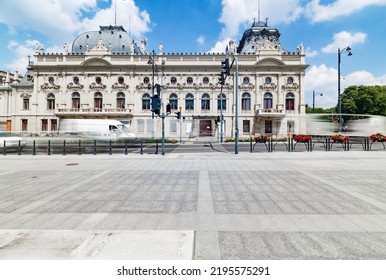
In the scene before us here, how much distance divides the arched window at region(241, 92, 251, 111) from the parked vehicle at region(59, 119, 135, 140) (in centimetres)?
2405

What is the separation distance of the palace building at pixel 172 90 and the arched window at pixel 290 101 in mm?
180

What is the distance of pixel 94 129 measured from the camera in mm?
26344

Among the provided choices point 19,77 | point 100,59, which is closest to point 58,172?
point 100,59

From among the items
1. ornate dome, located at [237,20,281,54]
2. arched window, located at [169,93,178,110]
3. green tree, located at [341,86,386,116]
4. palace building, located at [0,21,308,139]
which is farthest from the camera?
green tree, located at [341,86,386,116]

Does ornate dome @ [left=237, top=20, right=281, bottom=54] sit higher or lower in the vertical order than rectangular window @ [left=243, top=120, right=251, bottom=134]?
higher

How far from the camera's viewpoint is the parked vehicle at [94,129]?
26.3 m

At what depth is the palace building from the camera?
1618 inches

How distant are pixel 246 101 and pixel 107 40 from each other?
32.0m

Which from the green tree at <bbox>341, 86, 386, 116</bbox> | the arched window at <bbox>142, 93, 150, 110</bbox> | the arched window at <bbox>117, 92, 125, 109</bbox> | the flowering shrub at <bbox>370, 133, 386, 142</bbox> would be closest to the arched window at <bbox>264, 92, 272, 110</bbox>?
the flowering shrub at <bbox>370, 133, 386, 142</bbox>

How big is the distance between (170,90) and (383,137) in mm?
33416

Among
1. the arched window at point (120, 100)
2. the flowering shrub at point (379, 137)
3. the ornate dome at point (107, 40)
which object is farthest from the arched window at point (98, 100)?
the flowering shrub at point (379, 137)

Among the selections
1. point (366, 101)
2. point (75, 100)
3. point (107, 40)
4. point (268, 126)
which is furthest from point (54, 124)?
point (366, 101)

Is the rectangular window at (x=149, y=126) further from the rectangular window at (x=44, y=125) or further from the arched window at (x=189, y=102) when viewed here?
the rectangular window at (x=44, y=125)

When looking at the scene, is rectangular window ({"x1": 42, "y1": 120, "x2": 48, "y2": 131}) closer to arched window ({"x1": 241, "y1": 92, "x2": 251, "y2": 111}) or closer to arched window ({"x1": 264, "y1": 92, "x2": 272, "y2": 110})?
arched window ({"x1": 241, "y1": 92, "x2": 251, "y2": 111})
